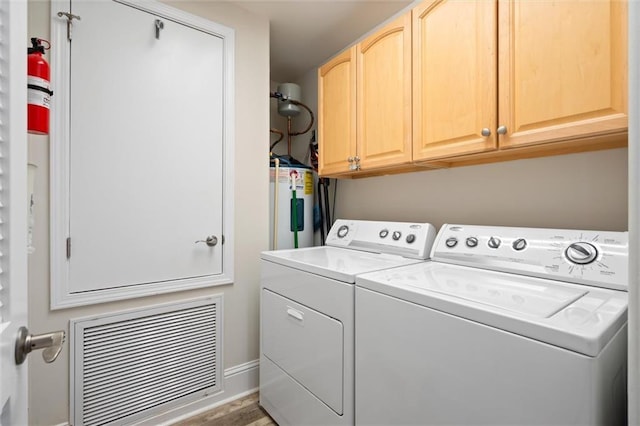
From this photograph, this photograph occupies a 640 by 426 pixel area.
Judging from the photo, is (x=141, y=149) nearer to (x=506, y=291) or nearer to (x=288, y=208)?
(x=288, y=208)

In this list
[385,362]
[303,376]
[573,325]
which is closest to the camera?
[573,325]

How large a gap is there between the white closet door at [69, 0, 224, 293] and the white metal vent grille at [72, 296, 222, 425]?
207mm

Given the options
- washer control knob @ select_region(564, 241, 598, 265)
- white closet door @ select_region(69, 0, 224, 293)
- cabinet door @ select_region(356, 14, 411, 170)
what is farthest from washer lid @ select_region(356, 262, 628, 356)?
white closet door @ select_region(69, 0, 224, 293)

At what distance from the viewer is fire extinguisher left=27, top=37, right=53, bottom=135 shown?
940mm

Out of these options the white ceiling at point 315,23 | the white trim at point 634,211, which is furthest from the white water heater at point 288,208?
the white trim at point 634,211

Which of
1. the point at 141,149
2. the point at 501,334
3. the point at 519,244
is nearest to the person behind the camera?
the point at 501,334

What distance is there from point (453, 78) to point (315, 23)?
4.23 feet

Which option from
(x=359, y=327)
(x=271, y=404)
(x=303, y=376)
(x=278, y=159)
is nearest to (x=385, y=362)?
(x=359, y=327)

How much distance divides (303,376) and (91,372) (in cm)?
109

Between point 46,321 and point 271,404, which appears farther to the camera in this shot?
point 271,404

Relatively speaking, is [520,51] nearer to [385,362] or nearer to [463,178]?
[463,178]

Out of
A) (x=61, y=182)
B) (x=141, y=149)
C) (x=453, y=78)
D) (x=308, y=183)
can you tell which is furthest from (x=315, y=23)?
(x=61, y=182)

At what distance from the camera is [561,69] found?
3.55ft

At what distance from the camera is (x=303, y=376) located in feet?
4.92
